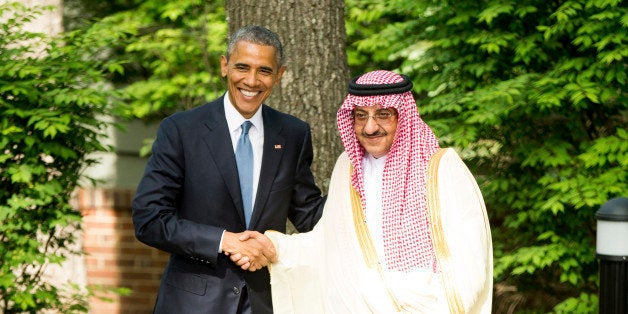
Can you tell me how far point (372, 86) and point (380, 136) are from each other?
180 millimetres

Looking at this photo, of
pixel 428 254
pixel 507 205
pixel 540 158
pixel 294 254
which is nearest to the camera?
pixel 428 254

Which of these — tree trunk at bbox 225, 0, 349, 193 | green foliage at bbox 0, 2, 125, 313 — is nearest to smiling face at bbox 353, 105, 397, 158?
tree trunk at bbox 225, 0, 349, 193

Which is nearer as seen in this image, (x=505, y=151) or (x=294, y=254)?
(x=294, y=254)

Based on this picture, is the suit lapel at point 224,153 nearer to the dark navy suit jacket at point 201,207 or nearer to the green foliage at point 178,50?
the dark navy suit jacket at point 201,207

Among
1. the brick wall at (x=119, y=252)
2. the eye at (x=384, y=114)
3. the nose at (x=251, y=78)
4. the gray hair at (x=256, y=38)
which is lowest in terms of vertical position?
the brick wall at (x=119, y=252)

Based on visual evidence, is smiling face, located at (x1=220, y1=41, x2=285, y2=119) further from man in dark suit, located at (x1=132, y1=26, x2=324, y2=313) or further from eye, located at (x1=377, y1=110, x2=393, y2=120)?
eye, located at (x1=377, y1=110, x2=393, y2=120)

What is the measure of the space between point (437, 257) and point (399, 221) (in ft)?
0.62

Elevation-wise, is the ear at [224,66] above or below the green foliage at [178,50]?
below

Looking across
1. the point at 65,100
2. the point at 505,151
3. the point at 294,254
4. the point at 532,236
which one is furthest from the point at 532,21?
the point at 294,254

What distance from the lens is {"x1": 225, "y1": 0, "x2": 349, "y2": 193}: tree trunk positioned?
579cm

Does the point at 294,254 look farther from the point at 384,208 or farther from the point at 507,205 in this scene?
the point at 507,205

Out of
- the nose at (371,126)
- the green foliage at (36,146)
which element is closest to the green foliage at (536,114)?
the green foliage at (36,146)

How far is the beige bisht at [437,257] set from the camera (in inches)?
146

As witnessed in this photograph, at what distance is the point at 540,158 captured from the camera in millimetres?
7121
